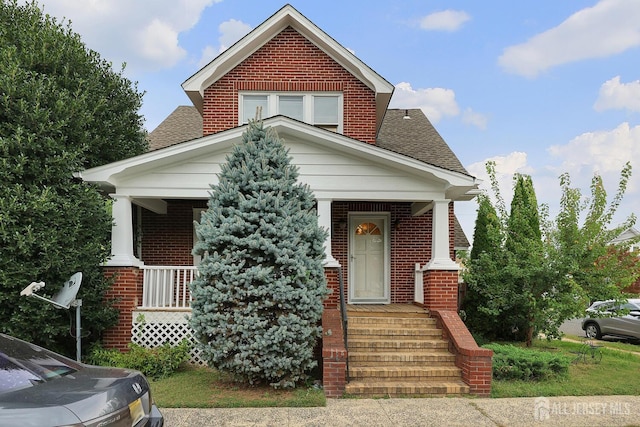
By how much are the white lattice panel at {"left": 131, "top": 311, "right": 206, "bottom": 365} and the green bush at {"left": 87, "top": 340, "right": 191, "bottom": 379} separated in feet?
1.17

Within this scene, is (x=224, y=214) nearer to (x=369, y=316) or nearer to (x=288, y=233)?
(x=288, y=233)

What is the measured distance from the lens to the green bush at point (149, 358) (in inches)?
294

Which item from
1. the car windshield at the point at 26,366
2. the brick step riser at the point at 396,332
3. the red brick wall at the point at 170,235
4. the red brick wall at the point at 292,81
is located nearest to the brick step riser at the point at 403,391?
the brick step riser at the point at 396,332

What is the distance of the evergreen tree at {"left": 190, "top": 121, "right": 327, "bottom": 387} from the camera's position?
6293 mm

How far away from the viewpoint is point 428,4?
37.2 ft

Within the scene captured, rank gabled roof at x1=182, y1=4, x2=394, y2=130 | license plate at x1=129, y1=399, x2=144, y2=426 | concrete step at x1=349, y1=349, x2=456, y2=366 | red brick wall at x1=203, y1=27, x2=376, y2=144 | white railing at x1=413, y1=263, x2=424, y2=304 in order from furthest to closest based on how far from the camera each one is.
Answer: red brick wall at x1=203, y1=27, x2=376, y2=144, gabled roof at x1=182, y1=4, x2=394, y2=130, white railing at x1=413, y1=263, x2=424, y2=304, concrete step at x1=349, y1=349, x2=456, y2=366, license plate at x1=129, y1=399, x2=144, y2=426

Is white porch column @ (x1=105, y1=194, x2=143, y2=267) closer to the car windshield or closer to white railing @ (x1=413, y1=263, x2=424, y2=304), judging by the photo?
the car windshield

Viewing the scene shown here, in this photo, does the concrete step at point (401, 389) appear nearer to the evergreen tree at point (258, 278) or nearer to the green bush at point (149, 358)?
the evergreen tree at point (258, 278)

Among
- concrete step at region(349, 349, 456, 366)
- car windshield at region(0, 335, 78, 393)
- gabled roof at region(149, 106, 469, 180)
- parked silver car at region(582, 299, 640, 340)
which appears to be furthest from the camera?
parked silver car at region(582, 299, 640, 340)

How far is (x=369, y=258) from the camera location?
1091 cm

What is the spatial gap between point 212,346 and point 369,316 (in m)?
3.18

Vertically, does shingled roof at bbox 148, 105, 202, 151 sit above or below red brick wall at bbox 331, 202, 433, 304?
above

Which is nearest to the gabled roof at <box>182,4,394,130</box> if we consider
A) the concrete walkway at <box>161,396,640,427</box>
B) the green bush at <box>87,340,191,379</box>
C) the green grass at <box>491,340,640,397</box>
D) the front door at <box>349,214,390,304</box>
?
the front door at <box>349,214,390,304</box>

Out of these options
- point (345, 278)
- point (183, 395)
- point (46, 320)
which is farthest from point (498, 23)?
point (46, 320)
